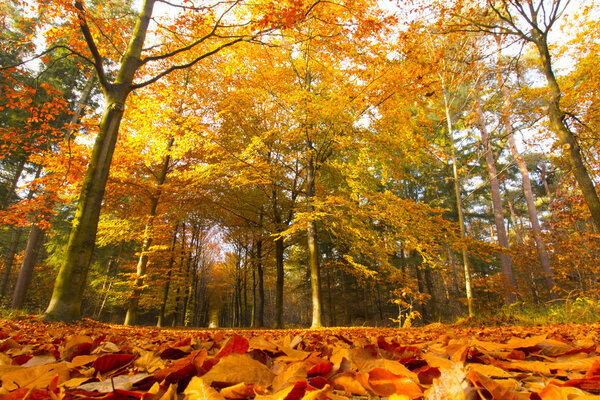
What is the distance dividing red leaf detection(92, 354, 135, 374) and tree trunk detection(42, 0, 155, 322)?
4.64 metres

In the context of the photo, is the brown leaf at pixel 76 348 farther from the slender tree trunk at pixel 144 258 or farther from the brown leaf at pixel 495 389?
the slender tree trunk at pixel 144 258

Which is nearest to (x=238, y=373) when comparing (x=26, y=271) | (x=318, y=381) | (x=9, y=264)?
(x=318, y=381)

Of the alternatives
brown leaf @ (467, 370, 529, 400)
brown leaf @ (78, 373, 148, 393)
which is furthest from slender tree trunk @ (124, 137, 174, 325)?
brown leaf @ (467, 370, 529, 400)

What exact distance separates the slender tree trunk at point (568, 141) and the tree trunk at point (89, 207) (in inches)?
341

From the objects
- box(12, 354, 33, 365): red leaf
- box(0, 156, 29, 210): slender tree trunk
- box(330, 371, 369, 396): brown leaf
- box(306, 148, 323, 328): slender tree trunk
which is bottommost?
box(12, 354, 33, 365): red leaf

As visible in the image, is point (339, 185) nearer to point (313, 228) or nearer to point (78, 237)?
point (313, 228)

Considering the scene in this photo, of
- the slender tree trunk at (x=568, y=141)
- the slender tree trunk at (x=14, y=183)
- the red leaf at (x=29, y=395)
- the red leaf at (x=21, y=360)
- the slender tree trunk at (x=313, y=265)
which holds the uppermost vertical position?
the slender tree trunk at (x=14, y=183)

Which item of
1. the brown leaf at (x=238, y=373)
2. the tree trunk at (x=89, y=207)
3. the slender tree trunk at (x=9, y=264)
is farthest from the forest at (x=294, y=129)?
the brown leaf at (x=238, y=373)

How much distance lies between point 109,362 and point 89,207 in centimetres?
483

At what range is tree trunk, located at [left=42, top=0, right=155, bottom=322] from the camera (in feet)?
14.4

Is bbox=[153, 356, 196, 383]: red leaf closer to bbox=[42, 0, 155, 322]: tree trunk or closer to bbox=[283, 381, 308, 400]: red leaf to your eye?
bbox=[283, 381, 308, 400]: red leaf

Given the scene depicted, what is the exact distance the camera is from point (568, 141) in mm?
5762

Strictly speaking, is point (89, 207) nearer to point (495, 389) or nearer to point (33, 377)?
point (33, 377)

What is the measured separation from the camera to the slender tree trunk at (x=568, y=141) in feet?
17.9
